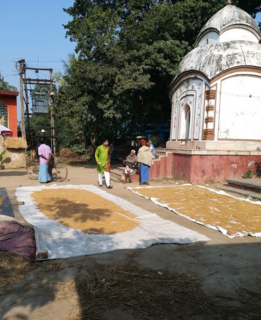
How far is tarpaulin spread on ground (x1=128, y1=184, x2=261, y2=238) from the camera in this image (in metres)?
5.63

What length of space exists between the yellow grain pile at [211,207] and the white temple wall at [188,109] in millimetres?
4285

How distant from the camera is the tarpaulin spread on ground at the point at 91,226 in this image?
443cm

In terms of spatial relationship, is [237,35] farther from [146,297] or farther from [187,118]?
[146,297]

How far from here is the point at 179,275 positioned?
3.57 meters

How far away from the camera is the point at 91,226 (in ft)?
17.5

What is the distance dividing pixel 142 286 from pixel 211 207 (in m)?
4.43

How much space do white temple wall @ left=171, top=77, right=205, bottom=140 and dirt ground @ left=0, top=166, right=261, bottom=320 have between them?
30.3 ft

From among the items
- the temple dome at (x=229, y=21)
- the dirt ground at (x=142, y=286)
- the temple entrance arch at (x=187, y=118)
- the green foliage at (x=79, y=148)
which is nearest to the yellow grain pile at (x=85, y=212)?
the dirt ground at (x=142, y=286)

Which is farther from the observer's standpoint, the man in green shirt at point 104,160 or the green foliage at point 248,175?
the green foliage at point 248,175

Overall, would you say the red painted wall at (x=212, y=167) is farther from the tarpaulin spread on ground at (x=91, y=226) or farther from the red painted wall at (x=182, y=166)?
the tarpaulin spread on ground at (x=91, y=226)

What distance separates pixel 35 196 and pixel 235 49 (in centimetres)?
1062

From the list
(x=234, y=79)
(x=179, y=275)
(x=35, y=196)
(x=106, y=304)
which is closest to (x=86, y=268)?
Answer: (x=106, y=304)

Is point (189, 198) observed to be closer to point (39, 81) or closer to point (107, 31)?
point (107, 31)

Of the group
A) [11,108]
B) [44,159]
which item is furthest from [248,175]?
[11,108]
